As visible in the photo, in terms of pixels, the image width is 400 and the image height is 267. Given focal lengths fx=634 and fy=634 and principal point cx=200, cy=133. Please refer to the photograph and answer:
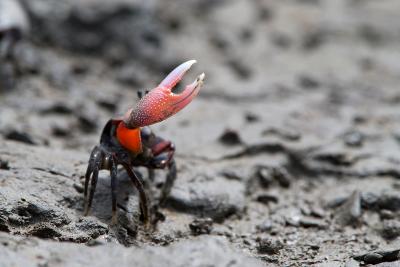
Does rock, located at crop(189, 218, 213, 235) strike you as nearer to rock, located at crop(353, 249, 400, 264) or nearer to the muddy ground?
the muddy ground

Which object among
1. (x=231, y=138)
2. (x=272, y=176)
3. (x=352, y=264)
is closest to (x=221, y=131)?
(x=231, y=138)

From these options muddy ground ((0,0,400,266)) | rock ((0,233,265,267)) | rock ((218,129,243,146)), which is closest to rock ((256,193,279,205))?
muddy ground ((0,0,400,266))

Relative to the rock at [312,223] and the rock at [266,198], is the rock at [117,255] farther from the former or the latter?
the rock at [266,198]

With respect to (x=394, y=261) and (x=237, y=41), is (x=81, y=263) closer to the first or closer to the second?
(x=394, y=261)

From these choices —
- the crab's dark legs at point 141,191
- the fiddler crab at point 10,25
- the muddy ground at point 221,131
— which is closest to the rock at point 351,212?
the muddy ground at point 221,131

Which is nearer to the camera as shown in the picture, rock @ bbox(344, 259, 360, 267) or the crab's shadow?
rock @ bbox(344, 259, 360, 267)

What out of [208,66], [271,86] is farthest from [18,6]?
[271,86]
